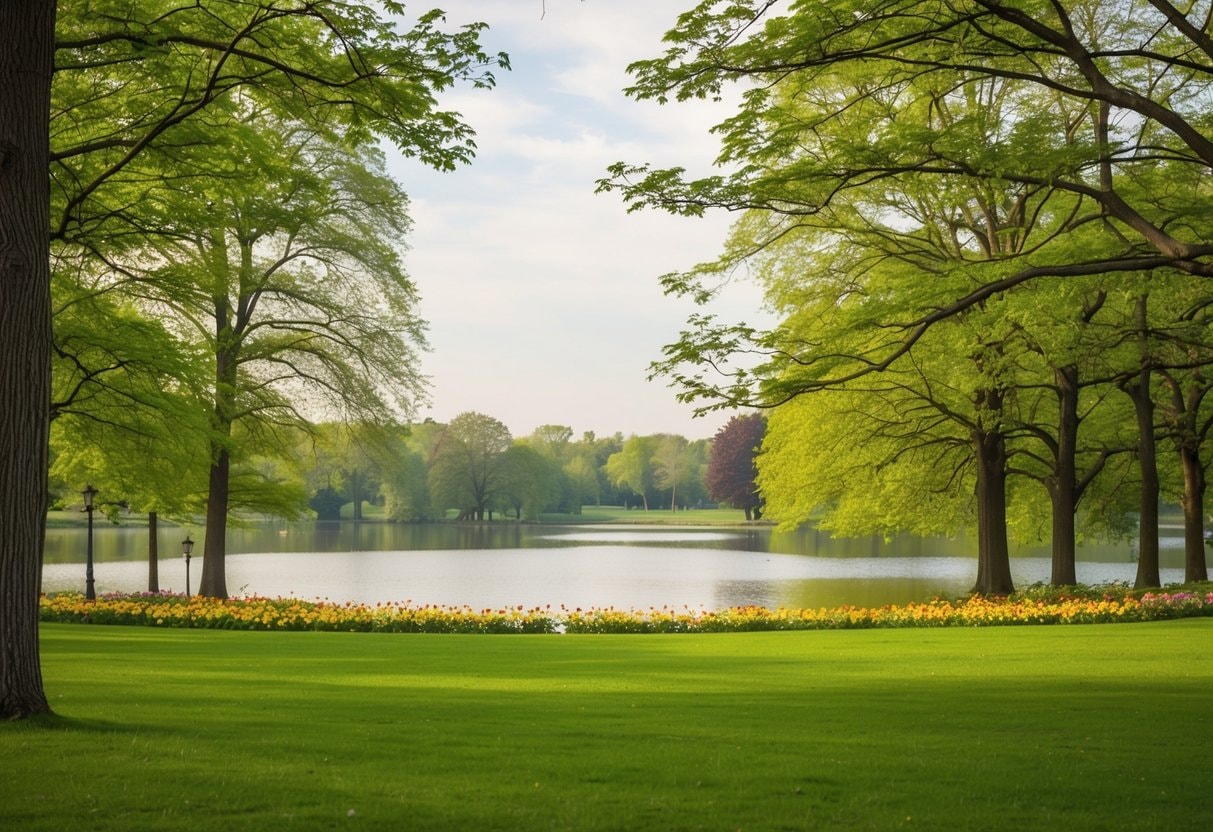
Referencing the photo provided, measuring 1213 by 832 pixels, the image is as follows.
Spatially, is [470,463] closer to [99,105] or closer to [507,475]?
[507,475]

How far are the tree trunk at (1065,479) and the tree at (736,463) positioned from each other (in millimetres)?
83779

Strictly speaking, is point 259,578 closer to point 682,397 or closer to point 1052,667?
point 682,397

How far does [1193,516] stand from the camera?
84.7 feet

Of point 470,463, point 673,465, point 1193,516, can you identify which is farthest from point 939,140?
point 673,465

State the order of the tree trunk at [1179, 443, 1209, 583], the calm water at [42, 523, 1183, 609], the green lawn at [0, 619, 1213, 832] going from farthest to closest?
the calm water at [42, 523, 1183, 609], the tree trunk at [1179, 443, 1209, 583], the green lawn at [0, 619, 1213, 832]

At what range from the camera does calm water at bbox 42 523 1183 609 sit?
104ft

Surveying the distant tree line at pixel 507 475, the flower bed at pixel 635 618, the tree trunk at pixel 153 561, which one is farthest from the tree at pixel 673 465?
the flower bed at pixel 635 618

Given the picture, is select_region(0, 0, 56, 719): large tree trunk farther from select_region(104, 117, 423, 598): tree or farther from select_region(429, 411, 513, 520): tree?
select_region(429, 411, 513, 520): tree

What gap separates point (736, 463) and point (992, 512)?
86037mm

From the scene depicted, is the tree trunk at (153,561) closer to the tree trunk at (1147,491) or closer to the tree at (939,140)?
the tree at (939,140)

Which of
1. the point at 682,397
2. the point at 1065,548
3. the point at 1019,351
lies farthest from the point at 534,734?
the point at 1065,548

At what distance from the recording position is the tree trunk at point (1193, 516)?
25641 mm

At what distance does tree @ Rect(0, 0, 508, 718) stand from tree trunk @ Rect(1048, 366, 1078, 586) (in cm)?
1765

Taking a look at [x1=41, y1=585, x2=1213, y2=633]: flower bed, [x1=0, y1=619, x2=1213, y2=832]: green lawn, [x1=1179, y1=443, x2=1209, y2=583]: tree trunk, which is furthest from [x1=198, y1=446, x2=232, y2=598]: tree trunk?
[x1=1179, y1=443, x2=1209, y2=583]: tree trunk
